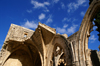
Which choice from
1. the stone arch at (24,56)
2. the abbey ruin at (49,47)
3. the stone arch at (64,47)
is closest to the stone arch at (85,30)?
the abbey ruin at (49,47)

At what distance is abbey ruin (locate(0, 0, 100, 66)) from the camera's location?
601 cm

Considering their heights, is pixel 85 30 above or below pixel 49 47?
above

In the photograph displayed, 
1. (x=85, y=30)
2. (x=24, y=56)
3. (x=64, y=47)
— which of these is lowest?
(x=24, y=56)

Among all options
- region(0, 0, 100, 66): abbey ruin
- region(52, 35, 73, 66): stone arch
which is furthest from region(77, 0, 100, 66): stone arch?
region(52, 35, 73, 66): stone arch

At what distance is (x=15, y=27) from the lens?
12.7 metres

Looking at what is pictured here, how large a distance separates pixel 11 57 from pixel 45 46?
4.89 metres

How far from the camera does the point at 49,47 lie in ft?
30.3

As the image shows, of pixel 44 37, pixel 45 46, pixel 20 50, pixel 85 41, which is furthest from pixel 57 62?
pixel 20 50

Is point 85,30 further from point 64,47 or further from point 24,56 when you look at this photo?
point 24,56

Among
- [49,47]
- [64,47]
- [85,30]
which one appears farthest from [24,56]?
[85,30]

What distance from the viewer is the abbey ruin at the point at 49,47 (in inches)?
237

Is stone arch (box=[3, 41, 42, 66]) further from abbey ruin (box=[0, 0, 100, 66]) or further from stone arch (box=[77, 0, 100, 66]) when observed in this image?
stone arch (box=[77, 0, 100, 66])

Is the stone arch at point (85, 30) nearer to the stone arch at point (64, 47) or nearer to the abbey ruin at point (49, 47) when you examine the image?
the abbey ruin at point (49, 47)

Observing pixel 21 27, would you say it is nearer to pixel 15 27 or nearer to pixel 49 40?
pixel 15 27
